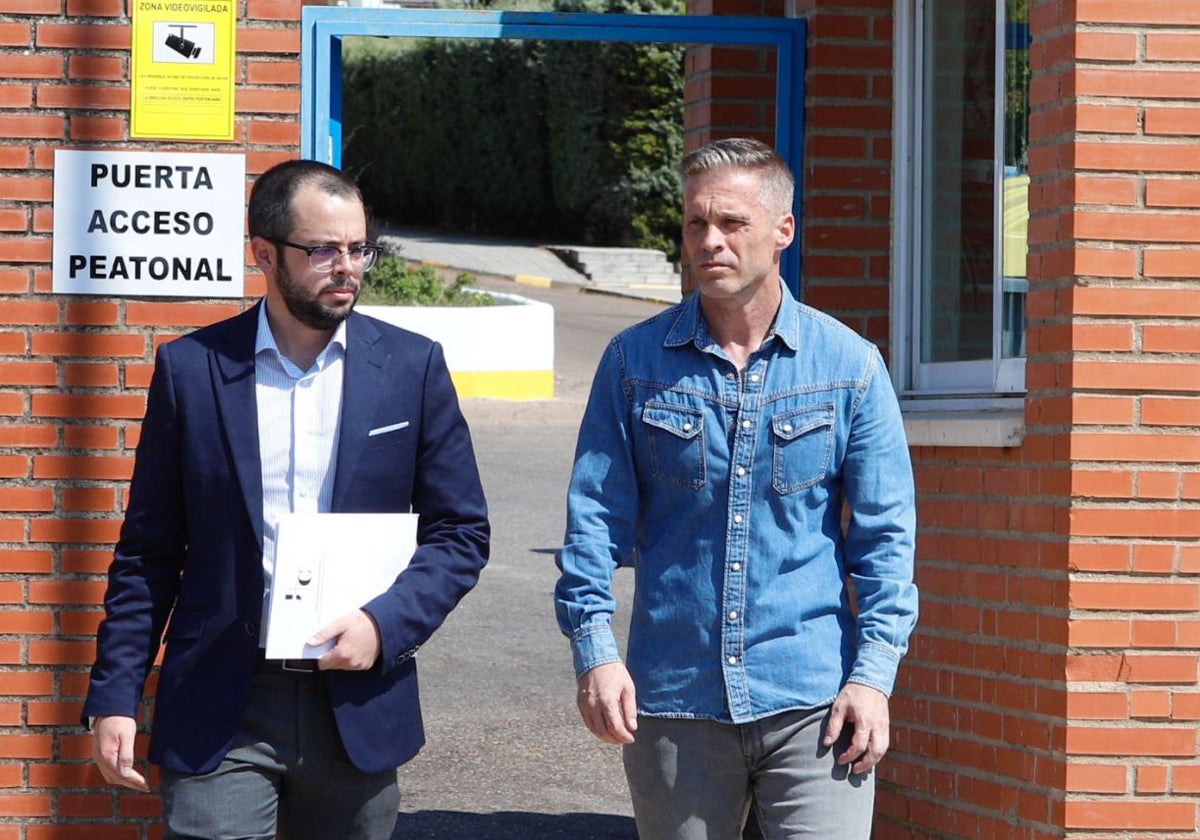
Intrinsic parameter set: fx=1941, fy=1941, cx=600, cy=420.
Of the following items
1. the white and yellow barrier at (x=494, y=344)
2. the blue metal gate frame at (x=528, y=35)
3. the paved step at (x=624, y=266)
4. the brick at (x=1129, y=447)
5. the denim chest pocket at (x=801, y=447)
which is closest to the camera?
the denim chest pocket at (x=801, y=447)

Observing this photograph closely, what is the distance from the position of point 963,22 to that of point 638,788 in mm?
3232

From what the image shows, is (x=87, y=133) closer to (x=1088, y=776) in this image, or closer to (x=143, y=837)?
(x=143, y=837)

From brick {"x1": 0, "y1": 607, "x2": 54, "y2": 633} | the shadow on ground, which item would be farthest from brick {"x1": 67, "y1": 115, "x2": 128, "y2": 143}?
the shadow on ground

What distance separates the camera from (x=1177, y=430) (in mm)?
4738

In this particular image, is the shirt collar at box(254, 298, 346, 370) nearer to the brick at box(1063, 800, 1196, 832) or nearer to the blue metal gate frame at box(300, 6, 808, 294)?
the blue metal gate frame at box(300, 6, 808, 294)

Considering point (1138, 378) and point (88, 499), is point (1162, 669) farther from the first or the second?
point (88, 499)

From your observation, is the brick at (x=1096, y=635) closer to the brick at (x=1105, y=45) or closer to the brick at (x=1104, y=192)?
the brick at (x=1104, y=192)

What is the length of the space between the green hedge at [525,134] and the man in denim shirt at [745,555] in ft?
97.2

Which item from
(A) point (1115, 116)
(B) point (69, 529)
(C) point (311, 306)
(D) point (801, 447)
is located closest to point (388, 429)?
(C) point (311, 306)

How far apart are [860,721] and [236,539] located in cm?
116

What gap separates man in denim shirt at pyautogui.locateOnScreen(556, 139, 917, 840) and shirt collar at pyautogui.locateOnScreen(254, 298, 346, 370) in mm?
501

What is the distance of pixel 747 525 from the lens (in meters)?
3.40

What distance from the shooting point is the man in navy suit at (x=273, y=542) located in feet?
11.4

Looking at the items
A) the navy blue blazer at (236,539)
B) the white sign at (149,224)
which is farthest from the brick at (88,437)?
the navy blue blazer at (236,539)
